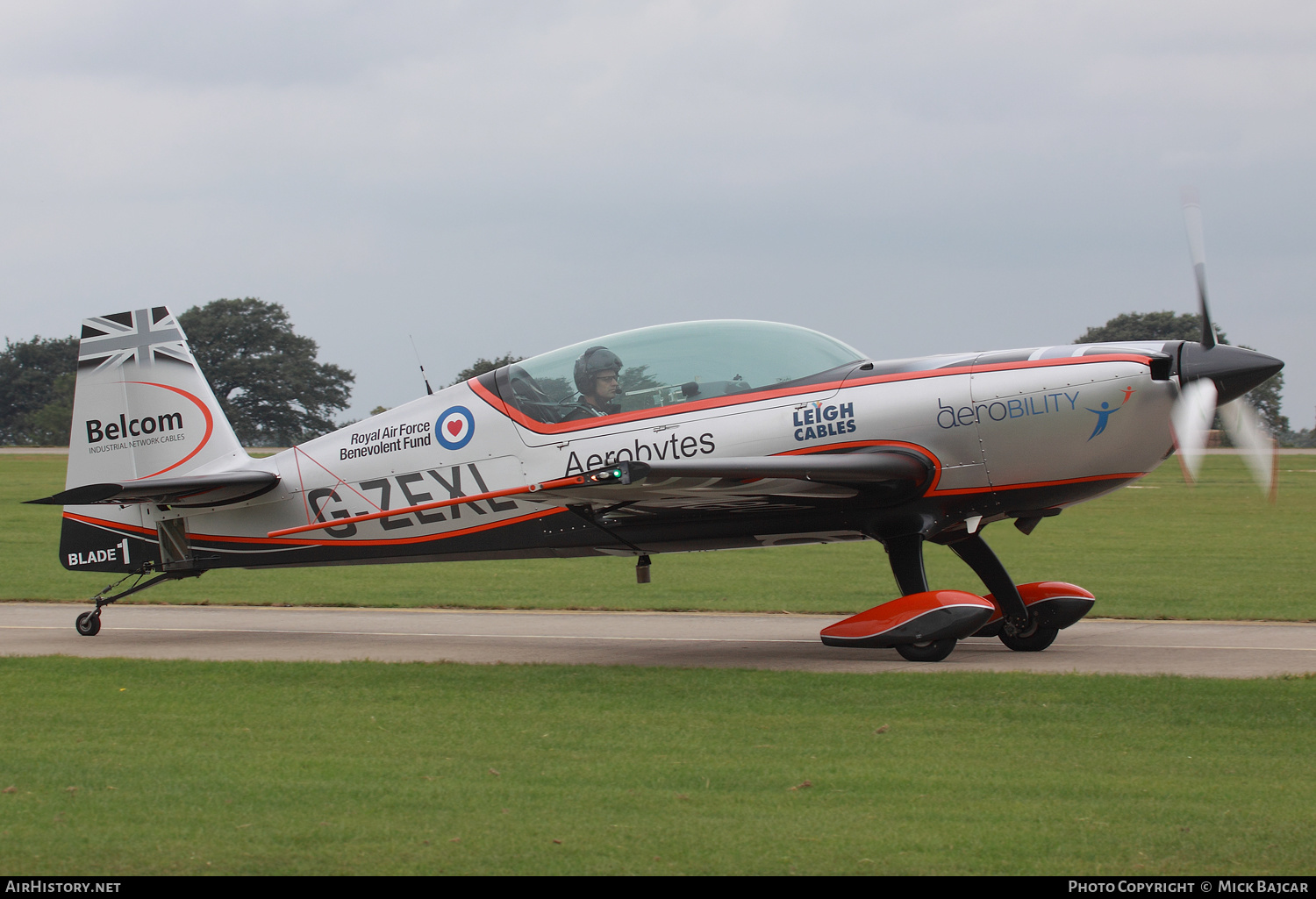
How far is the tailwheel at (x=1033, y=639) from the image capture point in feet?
36.0

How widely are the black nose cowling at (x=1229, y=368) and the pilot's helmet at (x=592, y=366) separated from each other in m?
4.76

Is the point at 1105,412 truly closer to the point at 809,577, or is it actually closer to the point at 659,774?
the point at 659,774

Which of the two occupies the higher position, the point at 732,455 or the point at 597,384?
the point at 597,384

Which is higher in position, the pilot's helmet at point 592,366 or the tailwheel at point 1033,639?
the pilot's helmet at point 592,366

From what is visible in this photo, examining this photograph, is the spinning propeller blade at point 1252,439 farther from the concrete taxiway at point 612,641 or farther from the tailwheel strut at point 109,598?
the tailwheel strut at point 109,598

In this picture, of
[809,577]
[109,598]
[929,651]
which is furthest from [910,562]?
[109,598]

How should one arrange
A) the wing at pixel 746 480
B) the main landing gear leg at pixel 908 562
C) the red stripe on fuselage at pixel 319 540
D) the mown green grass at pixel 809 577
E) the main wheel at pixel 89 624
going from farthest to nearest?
the mown green grass at pixel 809 577
the main wheel at pixel 89 624
the red stripe on fuselage at pixel 319 540
the main landing gear leg at pixel 908 562
the wing at pixel 746 480

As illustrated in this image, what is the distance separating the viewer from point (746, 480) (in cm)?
963

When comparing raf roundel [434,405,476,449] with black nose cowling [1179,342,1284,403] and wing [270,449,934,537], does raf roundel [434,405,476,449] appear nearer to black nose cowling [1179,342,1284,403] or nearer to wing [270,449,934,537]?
wing [270,449,934,537]

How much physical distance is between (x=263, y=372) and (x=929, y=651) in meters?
88.9

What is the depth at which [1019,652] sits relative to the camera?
35.7 ft

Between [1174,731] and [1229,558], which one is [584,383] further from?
[1229,558]

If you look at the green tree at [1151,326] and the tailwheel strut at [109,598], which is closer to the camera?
the tailwheel strut at [109,598]

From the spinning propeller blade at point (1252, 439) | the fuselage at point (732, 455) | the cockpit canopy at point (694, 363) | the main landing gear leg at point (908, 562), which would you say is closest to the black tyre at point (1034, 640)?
the main landing gear leg at point (908, 562)
